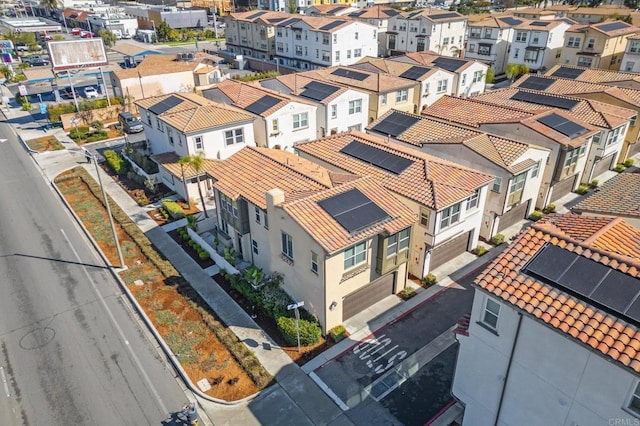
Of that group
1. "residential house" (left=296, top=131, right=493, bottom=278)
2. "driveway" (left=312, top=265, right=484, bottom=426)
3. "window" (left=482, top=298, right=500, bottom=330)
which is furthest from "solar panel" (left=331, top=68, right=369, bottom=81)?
"window" (left=482, top=298, right=500, bottom=330)

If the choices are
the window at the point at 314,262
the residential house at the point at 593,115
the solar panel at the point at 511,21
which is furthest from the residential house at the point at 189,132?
A: the solar panel at the point at 511,21

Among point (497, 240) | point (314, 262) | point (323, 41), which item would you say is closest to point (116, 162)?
point (314, 262)

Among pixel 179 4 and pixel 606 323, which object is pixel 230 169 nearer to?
pixel 606 323

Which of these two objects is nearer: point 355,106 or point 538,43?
point 355,106

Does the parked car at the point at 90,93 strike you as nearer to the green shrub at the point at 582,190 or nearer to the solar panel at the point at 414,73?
the solar panel at the point at 414,73

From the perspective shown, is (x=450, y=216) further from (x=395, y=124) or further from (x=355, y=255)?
(x=395, y=124)

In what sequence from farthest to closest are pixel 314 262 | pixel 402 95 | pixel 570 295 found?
pixel 402 95 → pixel 314 262 → pixel 570 295

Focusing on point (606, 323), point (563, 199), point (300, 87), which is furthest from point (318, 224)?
point (300, 87)
